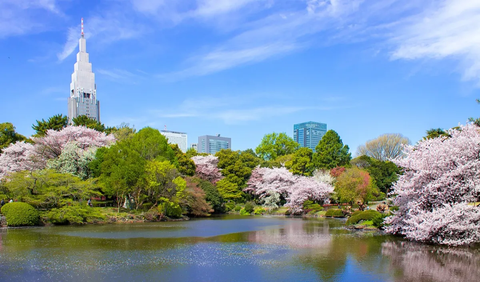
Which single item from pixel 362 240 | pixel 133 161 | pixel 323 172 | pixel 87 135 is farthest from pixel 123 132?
Result: pixel 362 240

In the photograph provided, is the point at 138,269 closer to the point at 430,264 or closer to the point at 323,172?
the point at 430,264

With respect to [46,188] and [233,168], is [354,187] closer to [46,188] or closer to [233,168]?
[233,168]

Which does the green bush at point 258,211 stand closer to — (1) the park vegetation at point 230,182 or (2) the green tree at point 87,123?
(1) the park vegetation at point 230,182

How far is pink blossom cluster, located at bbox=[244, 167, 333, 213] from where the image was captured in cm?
4431

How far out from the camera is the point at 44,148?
126 ft

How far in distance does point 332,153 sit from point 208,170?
1710 centimetres

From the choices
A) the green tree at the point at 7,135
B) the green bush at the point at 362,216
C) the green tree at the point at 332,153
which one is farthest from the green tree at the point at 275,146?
the green bush at the point at 362,216

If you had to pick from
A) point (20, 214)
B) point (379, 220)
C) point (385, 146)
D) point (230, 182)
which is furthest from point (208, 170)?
point (385, 146)

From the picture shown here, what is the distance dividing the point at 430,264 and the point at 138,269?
9842 millimetres

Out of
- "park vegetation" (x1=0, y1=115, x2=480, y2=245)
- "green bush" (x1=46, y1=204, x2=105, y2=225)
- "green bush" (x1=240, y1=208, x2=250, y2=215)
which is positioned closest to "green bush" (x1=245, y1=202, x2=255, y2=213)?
"park vegetation" (x1=0, y1=115, x2=480, y2=245)

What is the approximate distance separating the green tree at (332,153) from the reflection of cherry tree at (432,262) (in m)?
33.1

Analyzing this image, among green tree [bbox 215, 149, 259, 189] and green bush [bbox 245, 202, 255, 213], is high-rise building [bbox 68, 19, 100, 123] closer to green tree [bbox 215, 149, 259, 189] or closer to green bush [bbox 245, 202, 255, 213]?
green tree [bbox 215, 149, 259, 189]

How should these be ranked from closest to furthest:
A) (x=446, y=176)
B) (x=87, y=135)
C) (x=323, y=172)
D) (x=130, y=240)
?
(x=446, y=176)
(x=130, y=240)
(x=87, y=135)
(x=323, y=172)

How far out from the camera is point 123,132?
4941 centimetres
